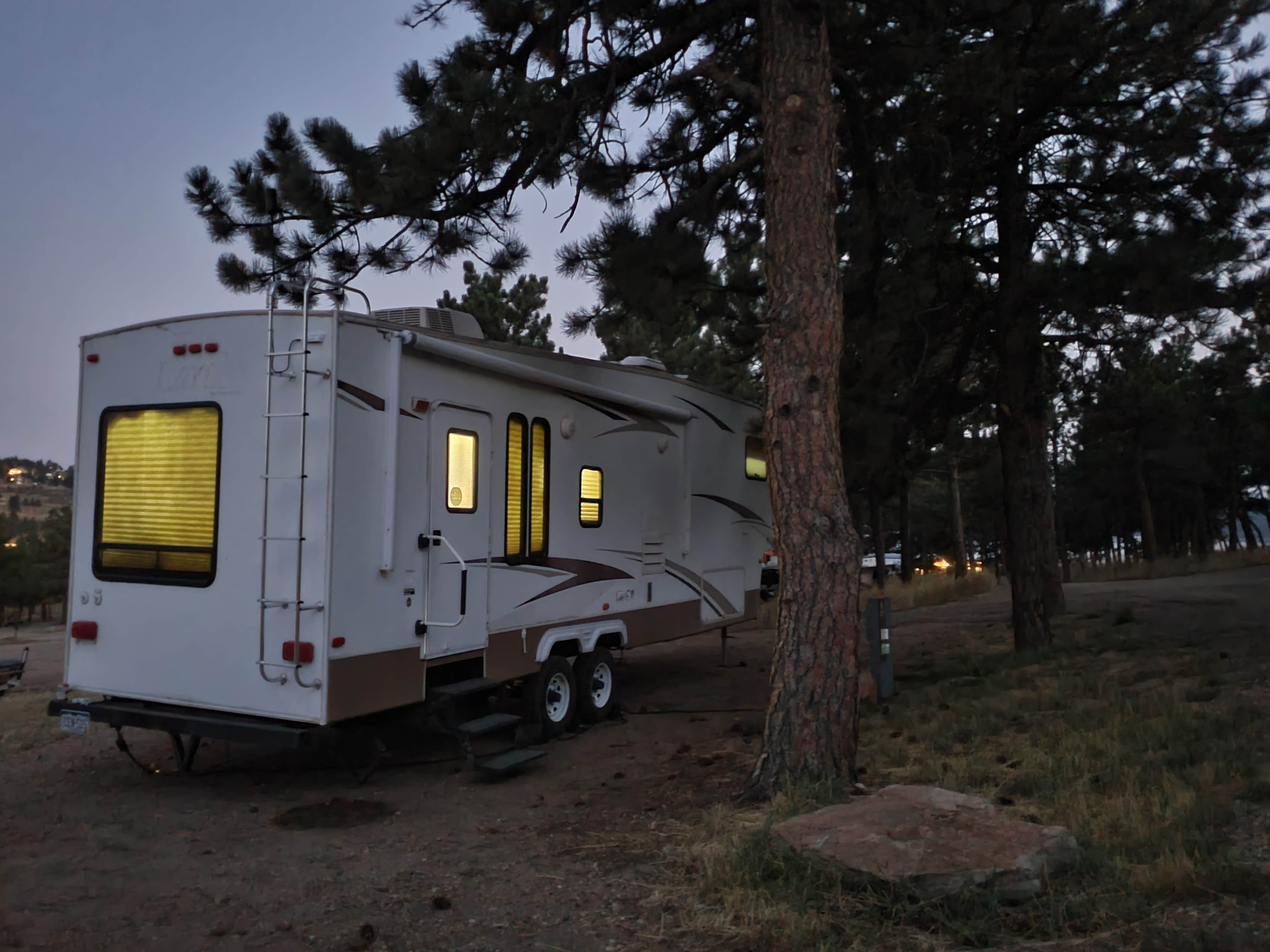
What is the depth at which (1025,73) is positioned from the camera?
951cm

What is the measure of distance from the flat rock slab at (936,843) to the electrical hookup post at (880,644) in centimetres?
362

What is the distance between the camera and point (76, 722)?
6688mm

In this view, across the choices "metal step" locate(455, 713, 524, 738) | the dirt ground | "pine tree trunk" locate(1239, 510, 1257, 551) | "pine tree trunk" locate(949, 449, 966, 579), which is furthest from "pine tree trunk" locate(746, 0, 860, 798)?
"pine tree trunk" locate(1239, 510, 1257, 551)

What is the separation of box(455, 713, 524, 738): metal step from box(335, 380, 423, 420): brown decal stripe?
220 centimetres

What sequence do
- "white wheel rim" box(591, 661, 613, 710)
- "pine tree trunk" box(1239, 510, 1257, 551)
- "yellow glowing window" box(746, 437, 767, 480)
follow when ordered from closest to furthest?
"white wheel rim" box(591, 661, 613, 710), "yellow glowing window" box(746, 437, 767, 480), "pine tree trunk" box(1239, 510, 1257, 551)

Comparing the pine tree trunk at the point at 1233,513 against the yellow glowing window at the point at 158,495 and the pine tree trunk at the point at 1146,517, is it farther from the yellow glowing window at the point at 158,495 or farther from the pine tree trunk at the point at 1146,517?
the yellow glowing window at the point at 158,495

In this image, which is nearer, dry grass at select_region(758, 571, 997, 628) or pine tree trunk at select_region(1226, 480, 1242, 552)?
dry grass at select_region(758, 571, 997, 628)

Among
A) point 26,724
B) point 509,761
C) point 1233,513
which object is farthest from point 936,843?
point 1233,513

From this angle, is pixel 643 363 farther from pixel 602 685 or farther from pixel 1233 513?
pixel 1233 513

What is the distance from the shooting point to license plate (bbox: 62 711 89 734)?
262 inches

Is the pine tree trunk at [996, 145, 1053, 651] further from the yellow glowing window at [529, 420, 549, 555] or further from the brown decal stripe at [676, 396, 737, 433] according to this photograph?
the yellow glowing window at [529, 420, 549, 555]

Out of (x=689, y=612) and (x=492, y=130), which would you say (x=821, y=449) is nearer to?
(x=492, y=130)

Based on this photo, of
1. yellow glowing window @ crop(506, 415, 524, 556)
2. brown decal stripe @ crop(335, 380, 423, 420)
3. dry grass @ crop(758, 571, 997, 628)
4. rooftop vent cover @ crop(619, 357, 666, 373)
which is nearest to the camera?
brown decal stripe @ crop(335, 380, 423, 420)

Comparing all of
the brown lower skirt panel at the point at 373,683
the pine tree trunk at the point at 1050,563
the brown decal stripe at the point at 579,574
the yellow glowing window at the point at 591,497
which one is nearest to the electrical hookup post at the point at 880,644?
the brown decal stripe at the point at 579,574
